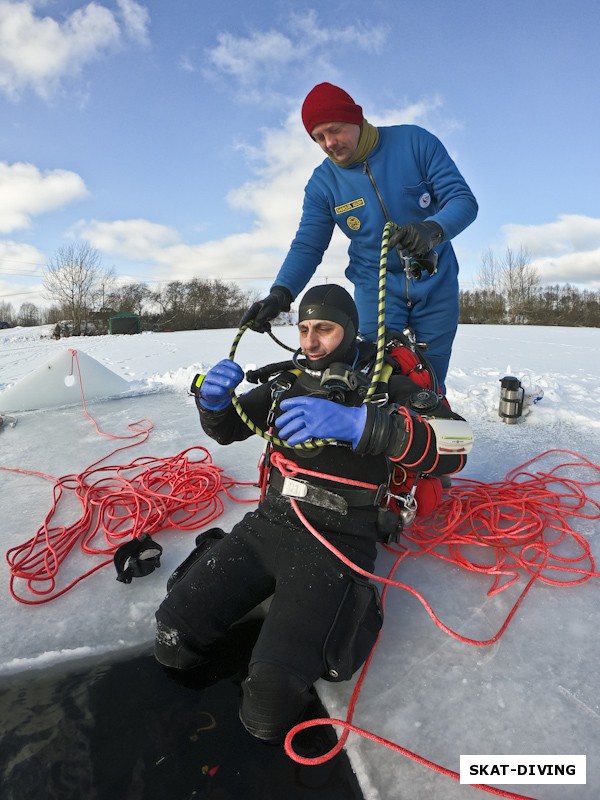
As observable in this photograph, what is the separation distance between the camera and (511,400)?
3.51 metres

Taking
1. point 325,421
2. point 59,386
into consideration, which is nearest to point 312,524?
point 325,421

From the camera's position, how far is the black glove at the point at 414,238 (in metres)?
1.69

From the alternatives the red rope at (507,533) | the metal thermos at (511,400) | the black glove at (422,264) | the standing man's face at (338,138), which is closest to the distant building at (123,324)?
the metal thermos at (511,400)

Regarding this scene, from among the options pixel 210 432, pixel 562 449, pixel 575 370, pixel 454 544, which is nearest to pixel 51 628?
pixel 210 432

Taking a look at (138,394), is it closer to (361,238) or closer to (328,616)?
(361,238)

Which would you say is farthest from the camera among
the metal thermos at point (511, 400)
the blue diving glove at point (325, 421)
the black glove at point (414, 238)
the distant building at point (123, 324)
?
the distant building at point (123, 324)

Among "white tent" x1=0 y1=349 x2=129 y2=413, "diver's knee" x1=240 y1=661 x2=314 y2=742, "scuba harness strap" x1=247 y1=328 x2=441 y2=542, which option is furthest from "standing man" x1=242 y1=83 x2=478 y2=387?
"white tent" x1=0 y1=349 x2=129 y2=413

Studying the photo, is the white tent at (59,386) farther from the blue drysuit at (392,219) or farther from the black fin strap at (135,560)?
the black fin strap at (135,560)

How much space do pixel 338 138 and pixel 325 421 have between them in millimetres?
1365

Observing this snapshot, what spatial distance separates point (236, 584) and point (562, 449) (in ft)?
7.81

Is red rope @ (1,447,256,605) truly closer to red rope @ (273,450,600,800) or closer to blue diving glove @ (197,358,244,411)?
blue diving glove @ (197,358,244,411)

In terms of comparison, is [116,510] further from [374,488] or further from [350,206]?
[350,206]

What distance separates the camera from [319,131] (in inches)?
81.5

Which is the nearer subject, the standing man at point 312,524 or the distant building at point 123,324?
the standing man at point 312,524
